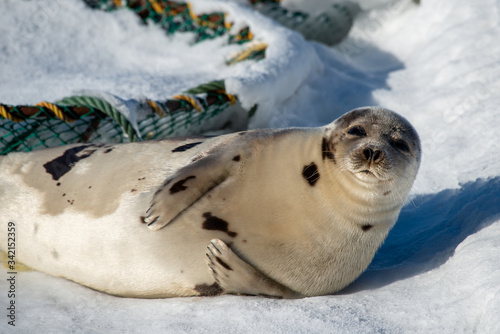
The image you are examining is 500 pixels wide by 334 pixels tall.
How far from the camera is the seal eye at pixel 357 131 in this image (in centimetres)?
271

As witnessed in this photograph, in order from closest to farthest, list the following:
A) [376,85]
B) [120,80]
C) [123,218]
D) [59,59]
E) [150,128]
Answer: [123,218] < [150,128] < [120,80] < [59,59] < [376,85]

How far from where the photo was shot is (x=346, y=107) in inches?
194

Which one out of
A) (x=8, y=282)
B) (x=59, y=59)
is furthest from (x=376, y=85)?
(x=8, y=282)

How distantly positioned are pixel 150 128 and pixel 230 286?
1.81 metres

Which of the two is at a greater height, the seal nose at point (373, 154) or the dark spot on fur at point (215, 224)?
the seal nose at point (373, 154)

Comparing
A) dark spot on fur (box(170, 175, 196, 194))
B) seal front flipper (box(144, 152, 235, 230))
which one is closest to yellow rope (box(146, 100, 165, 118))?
seal front flipper (box(144, 152, 235, 230))

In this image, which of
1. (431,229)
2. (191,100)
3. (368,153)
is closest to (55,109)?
(191,100)

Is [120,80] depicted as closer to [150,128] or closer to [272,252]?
[150,128]

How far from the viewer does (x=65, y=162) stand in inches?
121

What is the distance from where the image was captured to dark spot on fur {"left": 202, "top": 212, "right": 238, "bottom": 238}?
8.41ft

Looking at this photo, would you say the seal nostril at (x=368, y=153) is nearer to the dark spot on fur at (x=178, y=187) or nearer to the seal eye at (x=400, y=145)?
the seal eye at (x=400, y=145)

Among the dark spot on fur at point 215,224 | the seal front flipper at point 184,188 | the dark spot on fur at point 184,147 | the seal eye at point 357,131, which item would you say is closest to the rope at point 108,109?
the dark spot on fur at point 184,147

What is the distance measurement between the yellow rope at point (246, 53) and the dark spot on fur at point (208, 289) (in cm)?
265

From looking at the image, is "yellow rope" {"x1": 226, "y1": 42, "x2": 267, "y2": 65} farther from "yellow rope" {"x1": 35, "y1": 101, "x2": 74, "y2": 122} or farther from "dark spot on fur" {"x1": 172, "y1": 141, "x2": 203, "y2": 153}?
"dark spot on fur" {"x1": 172, "y1": 141, "x2": 203, "y2": 153}
